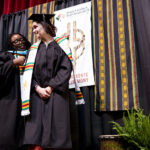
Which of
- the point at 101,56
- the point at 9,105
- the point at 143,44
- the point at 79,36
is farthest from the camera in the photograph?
the point at 79,36

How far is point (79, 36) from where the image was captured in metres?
2.97

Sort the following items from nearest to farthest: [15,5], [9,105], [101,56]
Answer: [9,105] → [101,56] → [15,5]

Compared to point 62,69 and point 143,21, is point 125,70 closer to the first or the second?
point 143,21

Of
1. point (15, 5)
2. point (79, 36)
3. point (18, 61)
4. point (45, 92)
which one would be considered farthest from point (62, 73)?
point (15, 5)

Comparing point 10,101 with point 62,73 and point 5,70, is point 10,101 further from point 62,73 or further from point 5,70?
point 62,73

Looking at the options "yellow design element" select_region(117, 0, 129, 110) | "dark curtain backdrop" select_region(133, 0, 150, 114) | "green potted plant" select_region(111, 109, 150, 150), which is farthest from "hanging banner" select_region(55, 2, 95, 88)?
"green potted plant" select_region(111, 109, 150, 150)

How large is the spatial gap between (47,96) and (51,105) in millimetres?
85

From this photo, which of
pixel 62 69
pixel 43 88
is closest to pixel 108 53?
pixel 62 69

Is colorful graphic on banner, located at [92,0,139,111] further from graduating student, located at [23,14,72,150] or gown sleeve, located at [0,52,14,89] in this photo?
gown sleeve, located at [0,52,14,89]

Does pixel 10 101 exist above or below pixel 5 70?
below

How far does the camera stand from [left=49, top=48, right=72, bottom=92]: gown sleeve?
1.93 metres

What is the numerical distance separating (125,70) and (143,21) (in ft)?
2.05

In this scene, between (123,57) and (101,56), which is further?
(101,56)

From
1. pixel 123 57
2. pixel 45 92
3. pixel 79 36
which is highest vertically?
pixel 79 36
